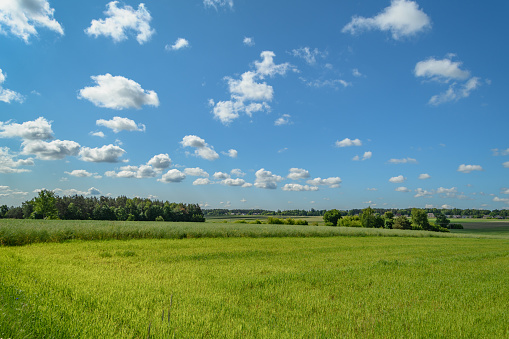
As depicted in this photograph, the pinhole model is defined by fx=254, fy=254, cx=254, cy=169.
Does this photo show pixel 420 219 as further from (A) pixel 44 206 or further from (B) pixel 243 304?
(A) pixel 44 206

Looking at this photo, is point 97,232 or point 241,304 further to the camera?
point 97,232

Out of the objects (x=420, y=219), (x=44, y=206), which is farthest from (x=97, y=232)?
(x=420, y=219)

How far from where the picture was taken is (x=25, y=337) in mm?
3975

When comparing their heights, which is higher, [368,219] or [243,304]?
[243,304]

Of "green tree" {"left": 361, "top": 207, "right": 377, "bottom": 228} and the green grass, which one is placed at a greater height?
the green grass

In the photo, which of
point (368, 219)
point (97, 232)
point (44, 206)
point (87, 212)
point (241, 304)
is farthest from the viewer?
point (87, 212)

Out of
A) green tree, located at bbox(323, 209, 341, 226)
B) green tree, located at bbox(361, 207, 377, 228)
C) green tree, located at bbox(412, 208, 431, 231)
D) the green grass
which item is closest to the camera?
the green grass

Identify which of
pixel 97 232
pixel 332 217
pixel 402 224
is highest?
pixel 97 232

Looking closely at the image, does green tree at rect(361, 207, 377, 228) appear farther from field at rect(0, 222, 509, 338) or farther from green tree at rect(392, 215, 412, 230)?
field at rect(0, 222, 509, 338)

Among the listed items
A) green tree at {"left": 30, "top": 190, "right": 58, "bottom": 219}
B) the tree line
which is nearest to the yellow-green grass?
the tree line

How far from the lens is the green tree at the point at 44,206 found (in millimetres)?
83875

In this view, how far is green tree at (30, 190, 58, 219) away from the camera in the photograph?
275 ft

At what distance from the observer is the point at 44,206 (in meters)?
84.1

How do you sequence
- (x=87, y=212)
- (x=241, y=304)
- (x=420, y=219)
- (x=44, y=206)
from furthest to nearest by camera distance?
(x=87, y=212) < (x=420, y=219) < (x=44, y=206) < (x=241, y=304)
